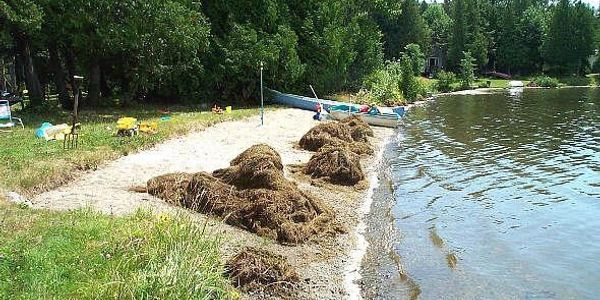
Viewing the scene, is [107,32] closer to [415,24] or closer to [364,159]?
[364,159]

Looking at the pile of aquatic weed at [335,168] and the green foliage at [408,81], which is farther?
the green foliage at [408,81]

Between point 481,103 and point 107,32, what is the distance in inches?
1397

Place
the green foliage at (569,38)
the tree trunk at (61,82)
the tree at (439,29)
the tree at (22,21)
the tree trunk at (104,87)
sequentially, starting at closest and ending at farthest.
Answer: the tree at (22,21) < the tree trunk at (61,82) < the tree trunk at (104,87) < the green foliage at (569,38) < the tree at (439,29)

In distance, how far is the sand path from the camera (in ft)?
40.2

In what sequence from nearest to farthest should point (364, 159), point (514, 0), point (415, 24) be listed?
point (364, 159) < point (415, 24) < point (514, 0)

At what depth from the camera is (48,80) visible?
34.9 metres

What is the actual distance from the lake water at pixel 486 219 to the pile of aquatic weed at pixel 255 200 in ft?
4.75

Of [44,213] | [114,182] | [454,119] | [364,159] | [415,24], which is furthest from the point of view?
[415,24]

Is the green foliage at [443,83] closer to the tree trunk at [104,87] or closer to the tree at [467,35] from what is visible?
the tree at [467,35]

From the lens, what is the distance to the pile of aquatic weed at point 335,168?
57.0 feet

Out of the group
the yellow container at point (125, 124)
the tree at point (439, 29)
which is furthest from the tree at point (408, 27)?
the yellow container at point (125, 124)

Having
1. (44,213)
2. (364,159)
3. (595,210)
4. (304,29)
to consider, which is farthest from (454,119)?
(44,213)

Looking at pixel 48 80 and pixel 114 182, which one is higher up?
pixel 48 80

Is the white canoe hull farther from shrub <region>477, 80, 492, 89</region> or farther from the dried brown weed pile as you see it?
shrub <region>477, 80, 492, 89</region>
